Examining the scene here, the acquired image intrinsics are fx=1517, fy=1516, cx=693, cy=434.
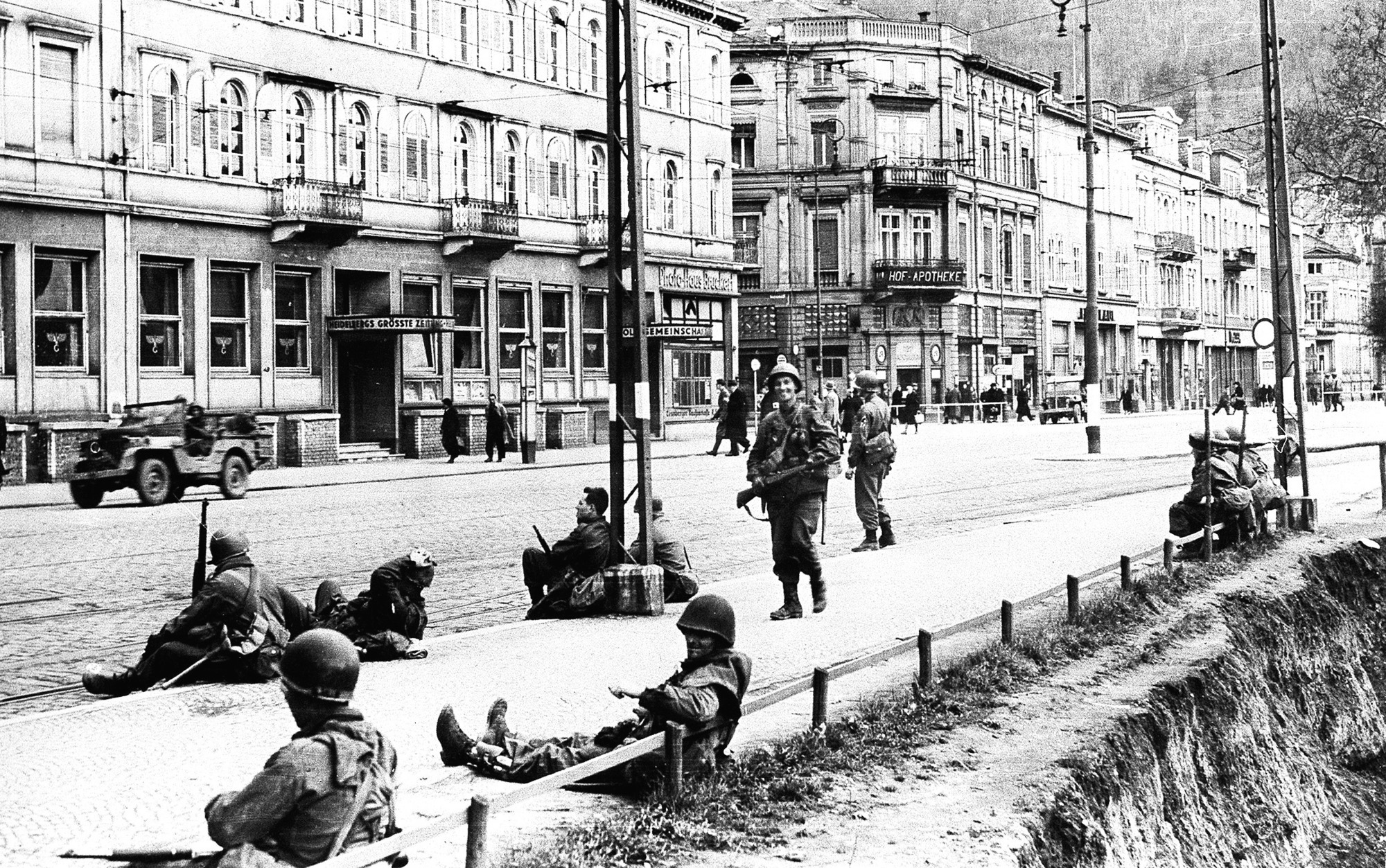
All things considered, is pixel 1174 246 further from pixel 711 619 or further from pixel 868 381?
pixel 711 619

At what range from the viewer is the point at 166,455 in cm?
2489

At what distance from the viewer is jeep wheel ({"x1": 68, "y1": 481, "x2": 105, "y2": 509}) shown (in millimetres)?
23750

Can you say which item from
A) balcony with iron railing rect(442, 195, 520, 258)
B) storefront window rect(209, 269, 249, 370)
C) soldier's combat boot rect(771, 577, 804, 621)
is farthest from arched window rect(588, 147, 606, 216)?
soldier's combat boot rect(771, 577, 804, 621)

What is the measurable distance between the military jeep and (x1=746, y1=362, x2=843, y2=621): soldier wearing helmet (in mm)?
15410

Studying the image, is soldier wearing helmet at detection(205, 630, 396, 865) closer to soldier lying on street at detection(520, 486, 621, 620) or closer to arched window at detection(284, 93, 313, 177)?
soldier lying on street at detection(520, 486, 621, 620)

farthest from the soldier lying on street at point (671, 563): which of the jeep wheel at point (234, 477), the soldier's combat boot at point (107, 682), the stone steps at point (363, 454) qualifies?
the stone steps at point (363, 454)

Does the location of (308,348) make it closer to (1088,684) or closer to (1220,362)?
(1088,684)

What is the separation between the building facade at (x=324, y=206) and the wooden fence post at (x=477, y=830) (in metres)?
27.5

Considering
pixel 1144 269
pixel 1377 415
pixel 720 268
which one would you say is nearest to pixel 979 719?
pixel 720 268

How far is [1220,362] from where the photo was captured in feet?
335

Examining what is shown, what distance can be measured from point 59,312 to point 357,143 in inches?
374

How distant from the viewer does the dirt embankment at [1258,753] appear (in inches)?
316

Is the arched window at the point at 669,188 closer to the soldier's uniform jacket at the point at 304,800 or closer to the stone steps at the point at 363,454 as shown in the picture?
the stone steps at the point at 363,454

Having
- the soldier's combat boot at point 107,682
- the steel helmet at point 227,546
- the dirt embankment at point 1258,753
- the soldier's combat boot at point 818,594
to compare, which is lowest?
the dirt embankment at point 1258,753
